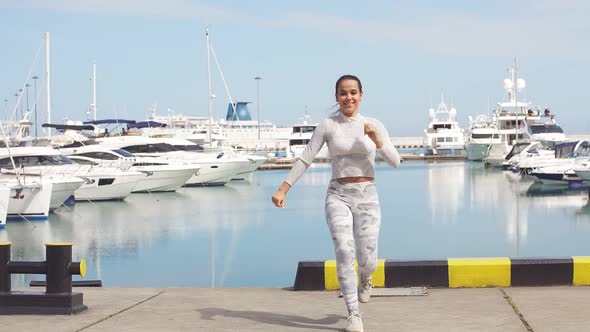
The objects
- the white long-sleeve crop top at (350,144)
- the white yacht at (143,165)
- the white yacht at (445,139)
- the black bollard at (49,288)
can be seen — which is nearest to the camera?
the white long-sleeve crop top at (350,144)

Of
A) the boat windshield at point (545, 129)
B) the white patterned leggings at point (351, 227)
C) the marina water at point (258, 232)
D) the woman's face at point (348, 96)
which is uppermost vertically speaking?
the boat windshield at point (545, 129)

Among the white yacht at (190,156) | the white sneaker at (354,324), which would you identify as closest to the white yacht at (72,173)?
the white yacht at (190,156)

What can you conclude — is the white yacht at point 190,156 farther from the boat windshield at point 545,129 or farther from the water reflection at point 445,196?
the boat windshield at point 545,129

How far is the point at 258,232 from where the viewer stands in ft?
92.9

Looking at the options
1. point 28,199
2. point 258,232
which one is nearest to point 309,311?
point 258,232

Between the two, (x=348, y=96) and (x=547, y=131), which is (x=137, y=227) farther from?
(x=547, y=131)

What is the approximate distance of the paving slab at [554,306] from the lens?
6.99 m

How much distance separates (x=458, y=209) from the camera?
1474 inches

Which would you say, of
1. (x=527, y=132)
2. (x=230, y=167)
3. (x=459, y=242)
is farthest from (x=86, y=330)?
(x=527, y=132)

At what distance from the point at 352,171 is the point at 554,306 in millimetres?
2008

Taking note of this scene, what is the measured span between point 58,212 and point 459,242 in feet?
47.7

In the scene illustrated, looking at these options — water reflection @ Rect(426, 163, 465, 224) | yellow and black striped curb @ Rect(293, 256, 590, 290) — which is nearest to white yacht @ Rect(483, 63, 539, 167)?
water reflection @ Rect(426, 163, 465, 224)

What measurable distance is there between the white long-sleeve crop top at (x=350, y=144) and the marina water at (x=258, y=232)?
9.10m

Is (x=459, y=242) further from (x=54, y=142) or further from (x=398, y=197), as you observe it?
(x=54, y=142)
